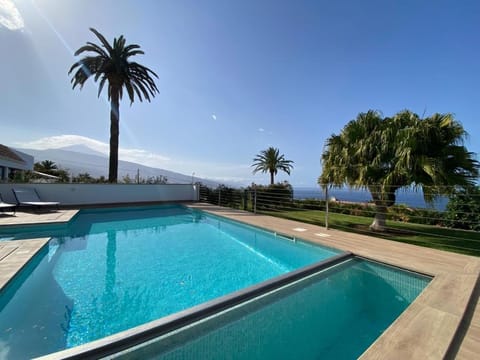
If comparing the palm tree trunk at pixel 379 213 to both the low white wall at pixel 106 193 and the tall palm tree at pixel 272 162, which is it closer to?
the low white wall at pixel 106 193

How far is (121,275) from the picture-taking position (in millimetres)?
3621

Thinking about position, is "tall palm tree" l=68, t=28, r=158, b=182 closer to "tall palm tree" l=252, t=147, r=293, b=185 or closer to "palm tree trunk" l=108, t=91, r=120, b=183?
"palm tree trunk" l=108, t=91, r=120, b=183

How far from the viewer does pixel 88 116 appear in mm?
12039

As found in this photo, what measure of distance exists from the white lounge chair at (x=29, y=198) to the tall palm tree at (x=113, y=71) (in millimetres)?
3039

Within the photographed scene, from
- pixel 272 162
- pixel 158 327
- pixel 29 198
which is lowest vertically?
pixel 158 327

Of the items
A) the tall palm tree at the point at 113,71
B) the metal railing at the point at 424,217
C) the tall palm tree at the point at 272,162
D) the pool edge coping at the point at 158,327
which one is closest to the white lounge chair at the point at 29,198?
the tall palm tree at the point at 113,71

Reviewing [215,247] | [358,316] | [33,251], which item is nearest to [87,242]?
[33,251]

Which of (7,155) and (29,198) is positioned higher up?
(7,155)

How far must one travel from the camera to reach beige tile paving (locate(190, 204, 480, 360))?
163 centimetres

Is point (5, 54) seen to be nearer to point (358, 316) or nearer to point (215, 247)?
point (215, 247)

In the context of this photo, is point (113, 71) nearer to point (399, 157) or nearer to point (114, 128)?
point (114, 128)

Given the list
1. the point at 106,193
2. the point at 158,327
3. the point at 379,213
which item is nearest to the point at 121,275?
the point at 158,327

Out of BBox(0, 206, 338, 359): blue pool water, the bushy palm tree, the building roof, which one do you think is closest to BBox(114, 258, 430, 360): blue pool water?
A: BBox(0, 206, 338, 359): blue pool water

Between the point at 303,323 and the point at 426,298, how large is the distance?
1389 millimetres
